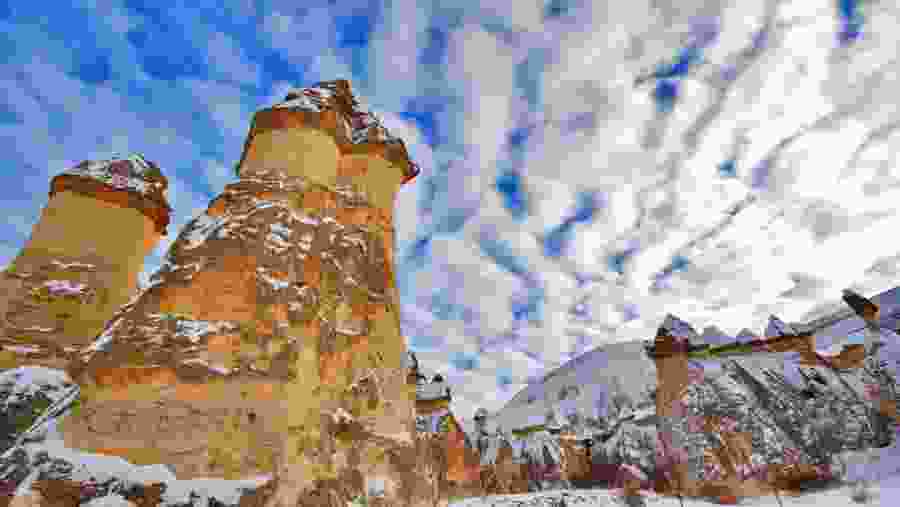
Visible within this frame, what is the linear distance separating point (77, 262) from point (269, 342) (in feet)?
22.8

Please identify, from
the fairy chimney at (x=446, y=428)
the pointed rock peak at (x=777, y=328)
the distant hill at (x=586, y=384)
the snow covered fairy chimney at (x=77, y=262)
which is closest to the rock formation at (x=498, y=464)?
the fairy chimney at (x=446, y=428)

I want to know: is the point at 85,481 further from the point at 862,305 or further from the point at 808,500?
the point at 862,305

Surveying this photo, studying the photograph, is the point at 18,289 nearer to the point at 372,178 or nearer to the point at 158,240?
the point at 158,240

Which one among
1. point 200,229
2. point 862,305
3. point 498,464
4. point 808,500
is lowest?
point 808,500

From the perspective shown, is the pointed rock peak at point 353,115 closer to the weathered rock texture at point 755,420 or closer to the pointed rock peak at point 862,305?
the weathered rock texture at point 755,420

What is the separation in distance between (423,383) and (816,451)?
1956 centimetres

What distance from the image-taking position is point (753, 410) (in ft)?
43.5

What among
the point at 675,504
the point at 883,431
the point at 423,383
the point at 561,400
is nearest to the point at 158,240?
the point at 675,504

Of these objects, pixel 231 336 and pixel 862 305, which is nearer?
pixel 231 336

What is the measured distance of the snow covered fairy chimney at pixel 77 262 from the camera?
24.9 feet

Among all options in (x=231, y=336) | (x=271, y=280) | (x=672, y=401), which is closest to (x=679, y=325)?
(x=672, y=401)

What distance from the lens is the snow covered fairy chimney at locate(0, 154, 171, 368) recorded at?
760 cm

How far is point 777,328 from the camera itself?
27172mm

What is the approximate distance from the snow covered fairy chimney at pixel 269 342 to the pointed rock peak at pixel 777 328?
30.1 metres
